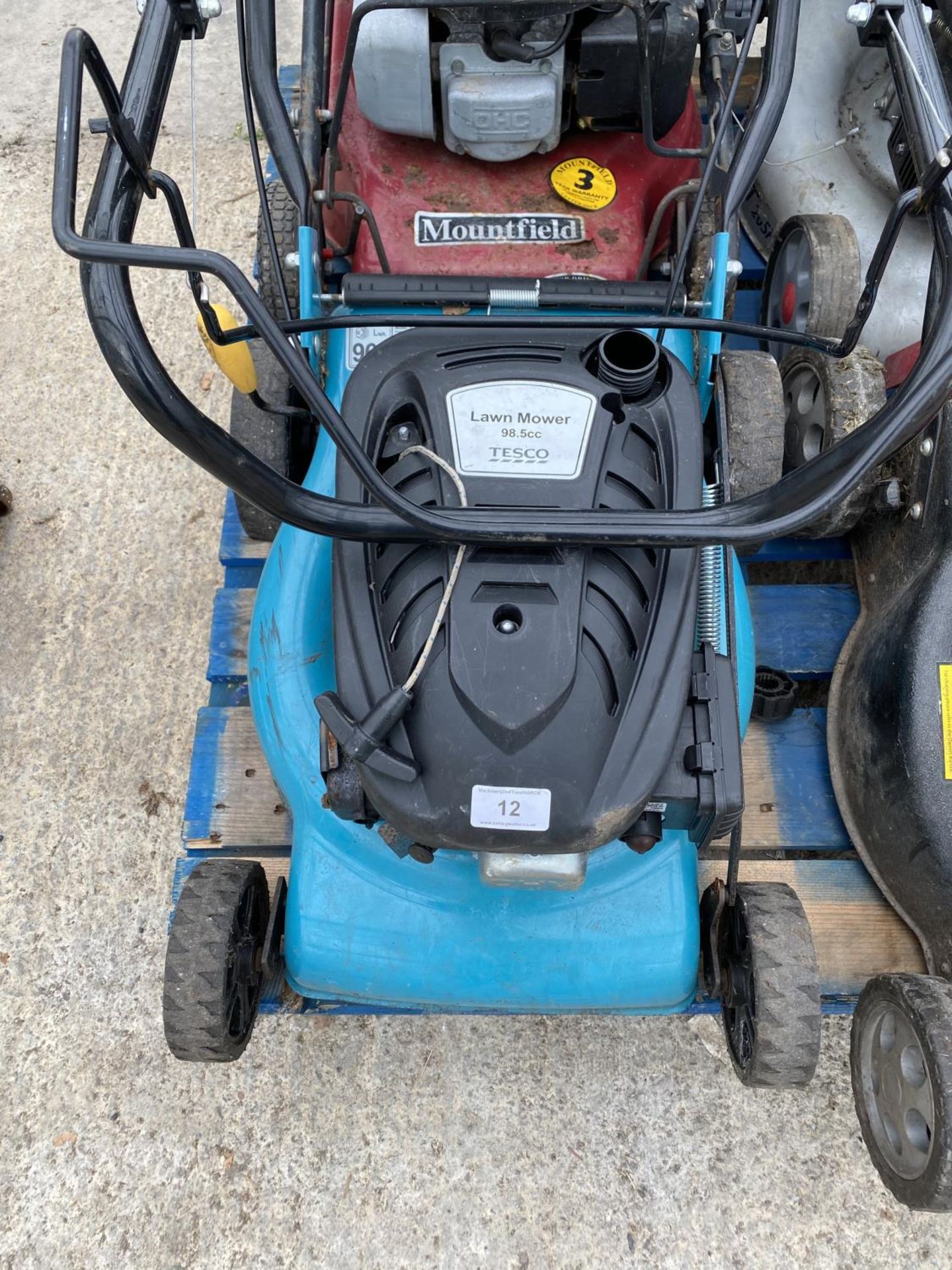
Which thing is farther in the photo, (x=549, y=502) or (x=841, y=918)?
(x=841, y=918)

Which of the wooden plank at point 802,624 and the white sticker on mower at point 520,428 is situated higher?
the white sticker on mower at point 520,428

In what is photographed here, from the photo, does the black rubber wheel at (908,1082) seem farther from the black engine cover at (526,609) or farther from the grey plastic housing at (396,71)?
the grey plastic housing at (396,71)

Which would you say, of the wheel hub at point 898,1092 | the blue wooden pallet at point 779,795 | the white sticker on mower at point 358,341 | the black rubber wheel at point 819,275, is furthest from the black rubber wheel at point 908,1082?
the white sticker on mower at point 358,341

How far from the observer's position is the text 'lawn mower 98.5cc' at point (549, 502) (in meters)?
0.94

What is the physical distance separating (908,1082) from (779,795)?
44cm

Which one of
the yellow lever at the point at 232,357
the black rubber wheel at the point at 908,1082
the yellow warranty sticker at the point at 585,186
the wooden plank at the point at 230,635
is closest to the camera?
the black rubber wheel at the point at 908,1082

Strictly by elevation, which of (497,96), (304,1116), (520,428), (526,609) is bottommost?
(304,1116)

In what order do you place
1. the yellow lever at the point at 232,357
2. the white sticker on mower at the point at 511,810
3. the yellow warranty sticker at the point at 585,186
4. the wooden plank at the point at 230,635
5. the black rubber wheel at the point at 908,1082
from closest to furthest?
the white sticker on mower at the point at 511,810
the black rubber wheel at the point at 908,1082
the yellow lever at the point at 232,357
the yellow warranty sticker at the point at 585,186
the wooden plank at the point at 230,635

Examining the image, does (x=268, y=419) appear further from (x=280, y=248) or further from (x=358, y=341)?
(x=280, y=248)

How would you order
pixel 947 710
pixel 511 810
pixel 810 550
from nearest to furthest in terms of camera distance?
1. pixel 511 810
2. pixel 947 710
3. pixel 810 550

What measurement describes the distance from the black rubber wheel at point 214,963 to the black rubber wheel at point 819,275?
1291 mm

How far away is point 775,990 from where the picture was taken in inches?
44.7

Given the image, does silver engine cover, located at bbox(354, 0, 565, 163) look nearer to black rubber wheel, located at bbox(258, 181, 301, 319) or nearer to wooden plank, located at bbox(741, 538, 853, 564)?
black rubber wheel, located at bbox(258, 181, 301, 319)

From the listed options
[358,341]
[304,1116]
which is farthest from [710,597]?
[304,1116]
